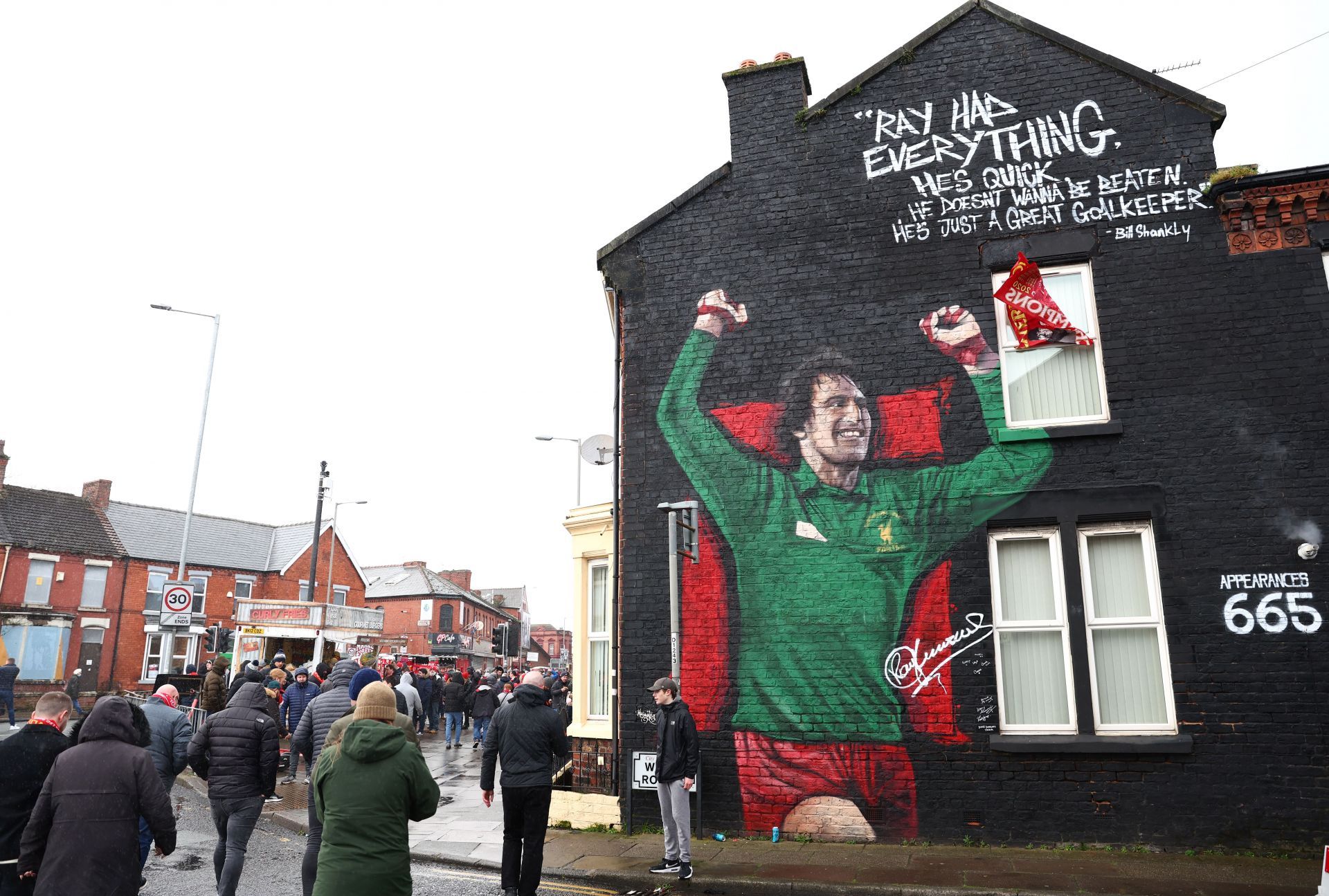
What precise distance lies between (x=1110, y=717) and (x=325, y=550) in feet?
154

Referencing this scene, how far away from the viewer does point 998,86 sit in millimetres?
11203

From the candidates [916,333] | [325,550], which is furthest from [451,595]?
[916,333]

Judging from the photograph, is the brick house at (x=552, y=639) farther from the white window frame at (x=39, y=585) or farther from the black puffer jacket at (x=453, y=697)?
the black puffer jacket at (x=453, y=697)

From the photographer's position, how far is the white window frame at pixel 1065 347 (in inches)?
402

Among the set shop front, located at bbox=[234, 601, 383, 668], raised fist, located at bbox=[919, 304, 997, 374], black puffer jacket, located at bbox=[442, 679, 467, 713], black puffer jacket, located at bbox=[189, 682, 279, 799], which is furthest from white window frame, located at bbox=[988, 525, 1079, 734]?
shop front, located at bbox=[234, 601, 383, 668]

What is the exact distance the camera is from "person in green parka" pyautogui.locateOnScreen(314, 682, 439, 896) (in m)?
4.80

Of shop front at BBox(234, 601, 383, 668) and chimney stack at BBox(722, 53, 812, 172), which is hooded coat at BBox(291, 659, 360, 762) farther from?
shop front at BBox(234, 601, 383, 668)

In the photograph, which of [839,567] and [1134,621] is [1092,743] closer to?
[1134,621]

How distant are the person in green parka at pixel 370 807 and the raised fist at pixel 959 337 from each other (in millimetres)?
7826

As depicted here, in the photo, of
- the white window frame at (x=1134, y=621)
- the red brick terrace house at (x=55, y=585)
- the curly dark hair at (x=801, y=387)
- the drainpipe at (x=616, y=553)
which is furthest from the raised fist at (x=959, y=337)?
the red brick terrace house at (x=55, y=585)

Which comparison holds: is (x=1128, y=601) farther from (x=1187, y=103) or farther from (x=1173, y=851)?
(x=1187, y=103)

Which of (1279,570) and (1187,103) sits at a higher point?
(1187,103)
